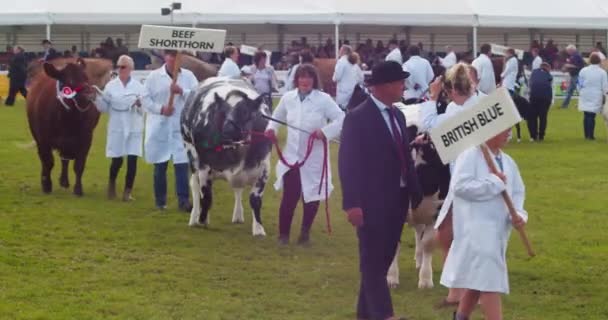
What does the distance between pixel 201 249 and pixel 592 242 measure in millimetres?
4178

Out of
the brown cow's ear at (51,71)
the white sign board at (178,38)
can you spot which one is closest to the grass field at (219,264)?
the brown cow's ear at (51,71)

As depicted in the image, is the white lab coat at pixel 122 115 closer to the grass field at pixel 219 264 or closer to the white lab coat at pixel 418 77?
the grass field at pixel 219 264

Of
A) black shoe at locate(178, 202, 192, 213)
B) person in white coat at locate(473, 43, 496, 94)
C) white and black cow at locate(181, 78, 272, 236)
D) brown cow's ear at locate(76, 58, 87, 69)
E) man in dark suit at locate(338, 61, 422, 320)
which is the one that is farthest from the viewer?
person in white coat at locate(473, 43, 496, 94)

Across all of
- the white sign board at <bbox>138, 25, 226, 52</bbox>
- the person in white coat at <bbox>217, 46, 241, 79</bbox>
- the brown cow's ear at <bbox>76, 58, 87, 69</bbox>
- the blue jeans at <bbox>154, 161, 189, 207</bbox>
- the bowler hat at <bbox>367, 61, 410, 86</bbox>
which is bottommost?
the blue jeans at <bbox>154, 161, 189, 207</bbox>

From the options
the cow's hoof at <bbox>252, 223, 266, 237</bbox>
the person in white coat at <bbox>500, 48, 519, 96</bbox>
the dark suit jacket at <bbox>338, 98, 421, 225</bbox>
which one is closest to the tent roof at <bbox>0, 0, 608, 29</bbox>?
the person in white coat at <bbox>500, 48, 519, 96</bbox>

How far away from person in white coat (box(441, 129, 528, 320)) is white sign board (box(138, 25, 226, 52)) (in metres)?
7.10

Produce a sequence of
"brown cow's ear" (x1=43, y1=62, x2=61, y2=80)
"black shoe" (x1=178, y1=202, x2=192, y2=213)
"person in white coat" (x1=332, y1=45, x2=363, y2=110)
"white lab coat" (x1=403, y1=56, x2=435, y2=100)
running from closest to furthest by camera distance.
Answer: "black shoe" (x1=178, y1=202, x2=192, y2=213) < "brown cow's ear" (x1=43, y1=62, x2=61, y2=80) < "white lab coat" (x1=403, y1=56, x2=435, y2=100) < "person in white coat" (x1=332, y1=45, x2=363, y2=110)

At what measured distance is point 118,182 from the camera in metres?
19.0

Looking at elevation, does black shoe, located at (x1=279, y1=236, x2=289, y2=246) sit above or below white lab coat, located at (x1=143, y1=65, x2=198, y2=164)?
below

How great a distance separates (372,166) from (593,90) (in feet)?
59.9

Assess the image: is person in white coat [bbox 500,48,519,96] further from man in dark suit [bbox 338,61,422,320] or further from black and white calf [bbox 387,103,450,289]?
man in dark suit [bbox 338,61,422,320]

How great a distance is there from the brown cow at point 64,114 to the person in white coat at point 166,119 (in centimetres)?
146

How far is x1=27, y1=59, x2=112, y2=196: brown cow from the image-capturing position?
55.1 ft

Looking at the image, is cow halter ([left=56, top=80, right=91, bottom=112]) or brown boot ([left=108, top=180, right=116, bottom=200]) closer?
cow halter ([left=56, top=80, right=91, bottom=112])
